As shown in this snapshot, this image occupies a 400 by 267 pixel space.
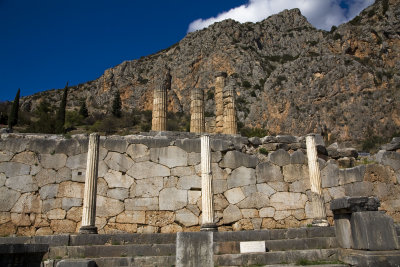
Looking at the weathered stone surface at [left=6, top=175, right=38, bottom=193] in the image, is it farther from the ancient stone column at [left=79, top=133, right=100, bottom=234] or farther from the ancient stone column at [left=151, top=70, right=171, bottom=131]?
the ancient stone column at [left=151, top=70, right=171, bottom=131]

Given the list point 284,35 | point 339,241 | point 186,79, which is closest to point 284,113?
point 186,79

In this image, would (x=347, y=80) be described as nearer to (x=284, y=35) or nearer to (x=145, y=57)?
(x=284, y=35)

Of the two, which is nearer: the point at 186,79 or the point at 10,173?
the point at 10,173

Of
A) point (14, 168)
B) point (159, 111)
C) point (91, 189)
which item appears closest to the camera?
point (91, 189)

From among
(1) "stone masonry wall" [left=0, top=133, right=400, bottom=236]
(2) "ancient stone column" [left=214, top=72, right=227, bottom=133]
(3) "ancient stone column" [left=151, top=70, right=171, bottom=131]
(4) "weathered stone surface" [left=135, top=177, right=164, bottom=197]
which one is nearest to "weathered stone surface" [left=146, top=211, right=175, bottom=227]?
(1) "stone masonry wall" [left=0, top=133, right=400, bottom=236]

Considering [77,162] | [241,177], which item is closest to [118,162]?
[77,162]

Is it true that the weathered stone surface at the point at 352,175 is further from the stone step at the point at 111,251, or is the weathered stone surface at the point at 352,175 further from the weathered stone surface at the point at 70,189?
the weathered stone surface at the point at 70,189

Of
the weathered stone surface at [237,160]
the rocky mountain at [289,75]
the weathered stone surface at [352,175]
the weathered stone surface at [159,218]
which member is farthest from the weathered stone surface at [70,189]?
the rocky mountain at [289,75]

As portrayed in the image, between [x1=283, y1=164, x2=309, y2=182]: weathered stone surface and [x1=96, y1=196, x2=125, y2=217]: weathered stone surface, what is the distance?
15.2 ft

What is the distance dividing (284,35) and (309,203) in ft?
235

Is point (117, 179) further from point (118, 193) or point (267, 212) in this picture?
point (267, 212)

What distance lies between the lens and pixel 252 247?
618cm

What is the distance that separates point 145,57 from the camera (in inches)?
3302

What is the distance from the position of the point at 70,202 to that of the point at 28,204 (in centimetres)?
105
